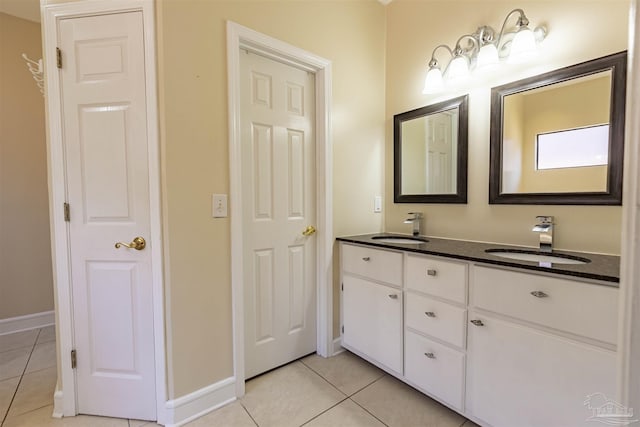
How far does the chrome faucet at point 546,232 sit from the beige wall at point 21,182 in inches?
147

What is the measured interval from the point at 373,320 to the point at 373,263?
1.23ft

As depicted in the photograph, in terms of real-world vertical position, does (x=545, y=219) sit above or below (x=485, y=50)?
below

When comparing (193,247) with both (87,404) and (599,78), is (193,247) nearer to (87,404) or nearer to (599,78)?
(87,404)

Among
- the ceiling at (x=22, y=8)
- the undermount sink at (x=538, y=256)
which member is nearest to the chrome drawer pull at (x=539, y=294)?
the undermount sink at (x=538, y=256)

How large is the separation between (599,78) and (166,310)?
95.3 inches

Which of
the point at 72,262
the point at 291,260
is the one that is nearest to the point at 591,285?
the point at 291,260

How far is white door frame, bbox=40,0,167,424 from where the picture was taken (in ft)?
4.69

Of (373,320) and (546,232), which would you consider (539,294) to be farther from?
(373,320)

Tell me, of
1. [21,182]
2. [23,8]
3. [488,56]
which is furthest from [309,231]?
[23,8]

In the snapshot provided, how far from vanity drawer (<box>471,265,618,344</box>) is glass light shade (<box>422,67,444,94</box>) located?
4.06 feet

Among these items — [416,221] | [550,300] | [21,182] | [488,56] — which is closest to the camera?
[550,300]

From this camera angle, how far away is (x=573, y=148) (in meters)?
1.50

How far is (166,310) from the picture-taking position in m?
1.48

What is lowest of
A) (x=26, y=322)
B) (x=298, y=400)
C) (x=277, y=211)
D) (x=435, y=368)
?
(x=298, y=400)
